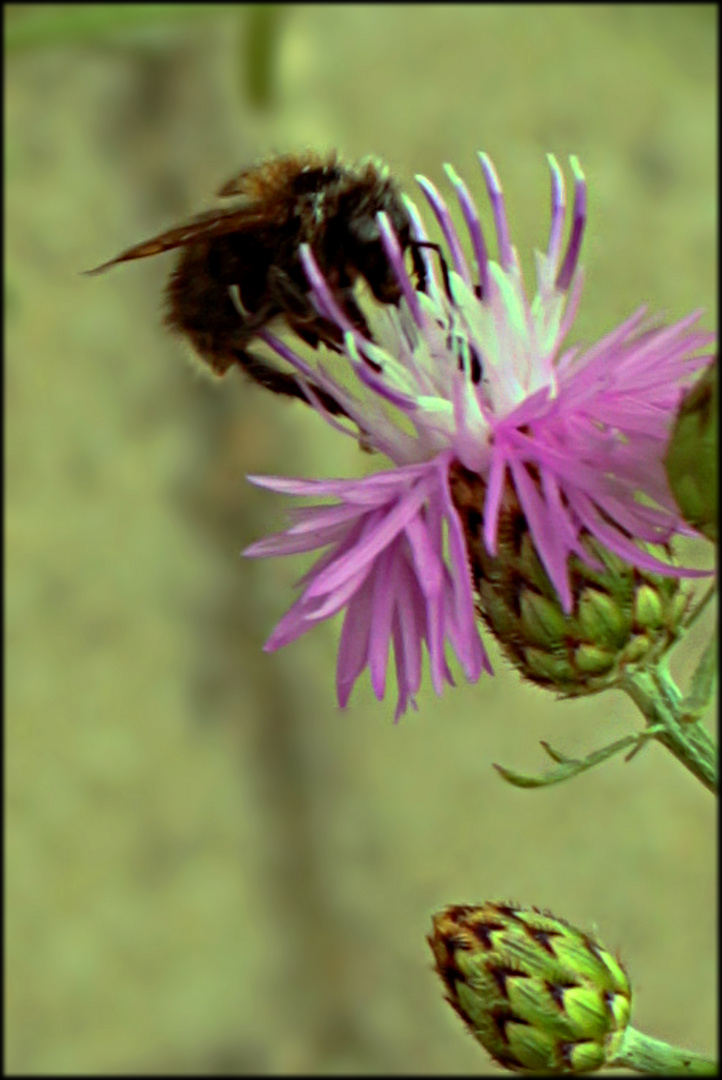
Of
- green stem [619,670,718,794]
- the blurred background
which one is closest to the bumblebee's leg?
green stem [619,670,718,794]

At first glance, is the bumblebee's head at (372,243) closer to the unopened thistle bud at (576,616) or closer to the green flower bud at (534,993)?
the unopened thistle bud at (576,616)

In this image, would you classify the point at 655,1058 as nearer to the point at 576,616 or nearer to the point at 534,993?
the point at 534,993

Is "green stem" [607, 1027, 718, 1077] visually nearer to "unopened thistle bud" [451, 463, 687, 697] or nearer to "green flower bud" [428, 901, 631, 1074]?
"green flower bud" [428, 901, 631, 1074]

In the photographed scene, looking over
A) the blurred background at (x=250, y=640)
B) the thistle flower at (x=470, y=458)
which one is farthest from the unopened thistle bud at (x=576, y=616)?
the blurred background at (x=250, y=640)

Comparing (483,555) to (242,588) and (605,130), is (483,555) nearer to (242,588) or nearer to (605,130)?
(242,588)

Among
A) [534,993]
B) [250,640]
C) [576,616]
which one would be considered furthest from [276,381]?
[250,640]
